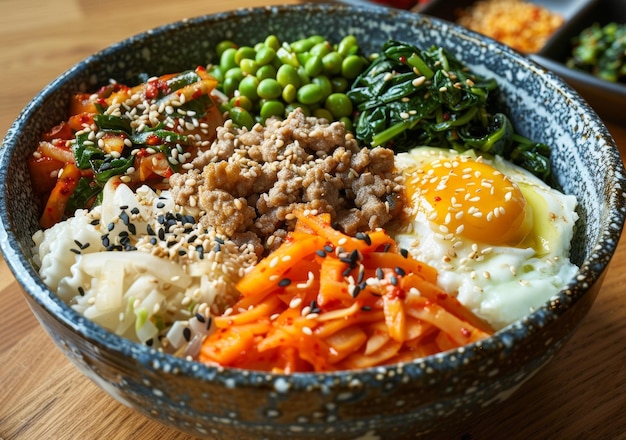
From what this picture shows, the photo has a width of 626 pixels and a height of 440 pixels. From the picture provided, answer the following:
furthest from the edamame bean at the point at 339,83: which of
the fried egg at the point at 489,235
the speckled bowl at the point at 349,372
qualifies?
the speckled bowl at the point at 349,372

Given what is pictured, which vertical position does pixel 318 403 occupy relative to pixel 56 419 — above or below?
above

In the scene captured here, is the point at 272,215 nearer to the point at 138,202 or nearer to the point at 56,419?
the point at 138,202

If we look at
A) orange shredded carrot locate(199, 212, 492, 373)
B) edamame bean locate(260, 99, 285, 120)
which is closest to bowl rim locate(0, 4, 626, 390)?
orange shredded carrot locate(199, 212, 492, 373)

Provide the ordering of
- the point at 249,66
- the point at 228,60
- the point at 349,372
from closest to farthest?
the point at 349,372 < the point at 249,66 < the point at 228,60

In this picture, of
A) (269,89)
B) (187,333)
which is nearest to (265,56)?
(269,89)

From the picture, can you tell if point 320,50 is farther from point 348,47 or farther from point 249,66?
point 249,66

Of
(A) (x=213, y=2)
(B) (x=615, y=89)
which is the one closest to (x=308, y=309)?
(B) (x=615, y=89)
